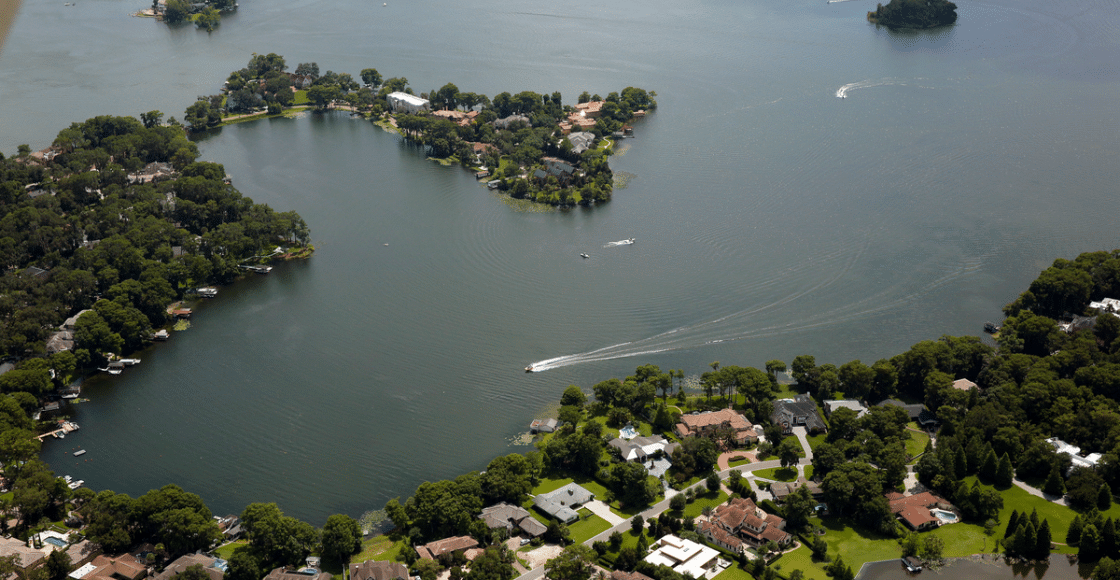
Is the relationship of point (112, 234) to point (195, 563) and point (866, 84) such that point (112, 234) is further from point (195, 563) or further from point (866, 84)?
point (866, 84)

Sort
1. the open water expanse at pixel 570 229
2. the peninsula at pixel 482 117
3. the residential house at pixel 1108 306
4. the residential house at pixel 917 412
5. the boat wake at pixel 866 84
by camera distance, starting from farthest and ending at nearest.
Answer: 1. the boat wake at pixel 866 84
2. the peninsula at pixel 482 117
3. the residential house at pixel 1108 306
4. the open water expanse at pixel 570 229
5. the residential house at pixel 917 412

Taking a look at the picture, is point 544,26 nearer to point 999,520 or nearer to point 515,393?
point 515,393

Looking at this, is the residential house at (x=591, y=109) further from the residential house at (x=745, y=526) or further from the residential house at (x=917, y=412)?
the residential house at (x=745, y=526)

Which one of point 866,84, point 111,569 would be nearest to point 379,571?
point 111,569

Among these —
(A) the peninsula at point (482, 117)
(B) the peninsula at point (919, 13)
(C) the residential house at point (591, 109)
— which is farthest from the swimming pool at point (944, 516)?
(B) the peninsula at point (919, 13)

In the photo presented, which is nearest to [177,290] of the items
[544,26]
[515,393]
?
[515,393]

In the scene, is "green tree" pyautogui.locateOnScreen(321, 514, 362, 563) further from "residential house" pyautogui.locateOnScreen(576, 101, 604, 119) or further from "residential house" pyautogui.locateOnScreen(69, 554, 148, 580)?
"residential house" pyautogui.locateOnScreen(576, 101, 604, 119)
